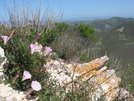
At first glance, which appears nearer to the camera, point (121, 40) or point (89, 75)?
point (89, 75)

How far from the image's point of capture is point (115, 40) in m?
118

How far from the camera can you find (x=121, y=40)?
378ft

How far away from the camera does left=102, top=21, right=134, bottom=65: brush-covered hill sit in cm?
8909

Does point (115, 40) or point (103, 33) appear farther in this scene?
point (103, 33)

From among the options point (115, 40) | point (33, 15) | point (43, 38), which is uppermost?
point (33, 15)

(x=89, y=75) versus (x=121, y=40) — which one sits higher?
(x=89, y=75)

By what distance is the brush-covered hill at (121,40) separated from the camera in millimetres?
89088

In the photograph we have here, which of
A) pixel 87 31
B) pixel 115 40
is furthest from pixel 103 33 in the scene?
pixel 87 31

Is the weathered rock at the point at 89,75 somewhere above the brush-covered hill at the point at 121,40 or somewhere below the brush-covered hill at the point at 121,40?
above

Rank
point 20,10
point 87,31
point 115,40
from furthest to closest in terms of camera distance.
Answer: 1. point 115,40
2. point 87,31
3. point 20,10

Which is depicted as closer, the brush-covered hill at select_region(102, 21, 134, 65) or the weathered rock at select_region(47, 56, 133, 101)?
the weathered rock at select_region(47, 56, 133, 101)

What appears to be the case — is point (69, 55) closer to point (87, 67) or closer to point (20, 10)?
point (87, 67)

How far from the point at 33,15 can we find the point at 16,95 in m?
5.46

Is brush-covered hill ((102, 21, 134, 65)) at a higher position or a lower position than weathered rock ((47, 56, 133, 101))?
lower
